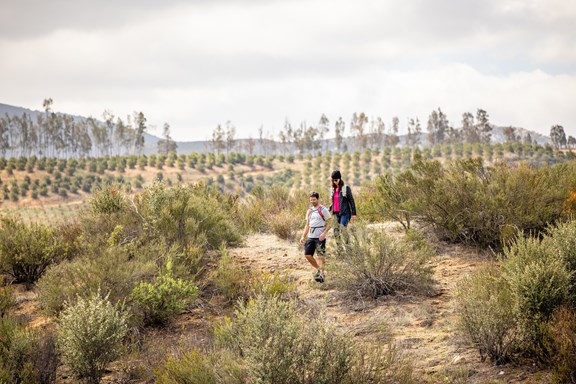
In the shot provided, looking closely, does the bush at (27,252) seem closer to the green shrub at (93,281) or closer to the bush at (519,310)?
the green shrub at (93,281)

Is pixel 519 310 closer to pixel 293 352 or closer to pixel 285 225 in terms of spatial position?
pixel 293 352

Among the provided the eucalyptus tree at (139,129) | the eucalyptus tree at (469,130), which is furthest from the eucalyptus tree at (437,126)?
the eucalyptus tree at (139,129)

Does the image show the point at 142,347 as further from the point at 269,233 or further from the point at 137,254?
the point at 269,233

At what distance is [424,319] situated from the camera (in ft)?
20.6

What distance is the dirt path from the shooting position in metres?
4.66

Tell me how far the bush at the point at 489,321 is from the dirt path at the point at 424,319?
0.51ft

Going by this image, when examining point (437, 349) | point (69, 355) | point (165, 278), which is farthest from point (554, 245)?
point (69, 355)

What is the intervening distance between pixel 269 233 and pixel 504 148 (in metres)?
55.3

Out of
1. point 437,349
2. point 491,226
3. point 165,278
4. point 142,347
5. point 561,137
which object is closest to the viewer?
point 437,349

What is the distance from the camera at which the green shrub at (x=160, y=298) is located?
6.92 metres

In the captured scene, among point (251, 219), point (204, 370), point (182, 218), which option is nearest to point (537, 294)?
point (204, 370)

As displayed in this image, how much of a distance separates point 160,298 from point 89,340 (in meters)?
1.65

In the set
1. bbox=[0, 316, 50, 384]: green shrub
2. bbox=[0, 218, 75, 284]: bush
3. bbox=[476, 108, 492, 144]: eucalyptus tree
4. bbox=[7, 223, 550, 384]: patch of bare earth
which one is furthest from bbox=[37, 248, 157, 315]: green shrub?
bbox=[476, 108, 492, 144]: eucalyptus tree

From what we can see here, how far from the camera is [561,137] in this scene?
8912cm
